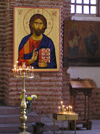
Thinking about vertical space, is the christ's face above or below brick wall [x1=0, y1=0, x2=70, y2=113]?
above

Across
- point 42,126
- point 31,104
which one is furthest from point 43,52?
point 42,126

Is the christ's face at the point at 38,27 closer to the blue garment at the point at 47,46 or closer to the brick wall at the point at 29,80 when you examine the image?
the blue garment at the point at 47,46

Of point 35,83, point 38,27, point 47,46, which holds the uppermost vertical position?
point 38,27

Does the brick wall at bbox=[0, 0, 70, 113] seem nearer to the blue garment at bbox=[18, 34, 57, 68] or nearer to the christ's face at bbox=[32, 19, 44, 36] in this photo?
the blue garment at bbox=[18, 34, 57, 68]

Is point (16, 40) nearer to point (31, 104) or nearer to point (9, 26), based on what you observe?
point (9, 26)

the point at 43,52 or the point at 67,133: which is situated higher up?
the point at 43,52

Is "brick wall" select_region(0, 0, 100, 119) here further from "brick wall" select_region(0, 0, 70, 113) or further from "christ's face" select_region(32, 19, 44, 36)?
"christ's face" select_region(32, 19, 44, 36)

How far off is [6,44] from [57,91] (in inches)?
84.8

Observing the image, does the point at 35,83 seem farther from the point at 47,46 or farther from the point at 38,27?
the point at 38,27

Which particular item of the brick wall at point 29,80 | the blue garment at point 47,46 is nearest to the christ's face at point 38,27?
the blue garment at point 47,46

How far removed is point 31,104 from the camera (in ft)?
31.4

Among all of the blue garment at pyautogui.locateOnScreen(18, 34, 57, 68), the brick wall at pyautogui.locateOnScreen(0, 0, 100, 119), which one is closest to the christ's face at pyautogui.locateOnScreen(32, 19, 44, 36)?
the blue garment at pyautogui.locateOnScreen(18, 34, 57, 68)

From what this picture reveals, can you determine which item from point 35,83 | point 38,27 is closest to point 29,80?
point 35,83

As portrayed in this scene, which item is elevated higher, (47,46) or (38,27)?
(38,27)
